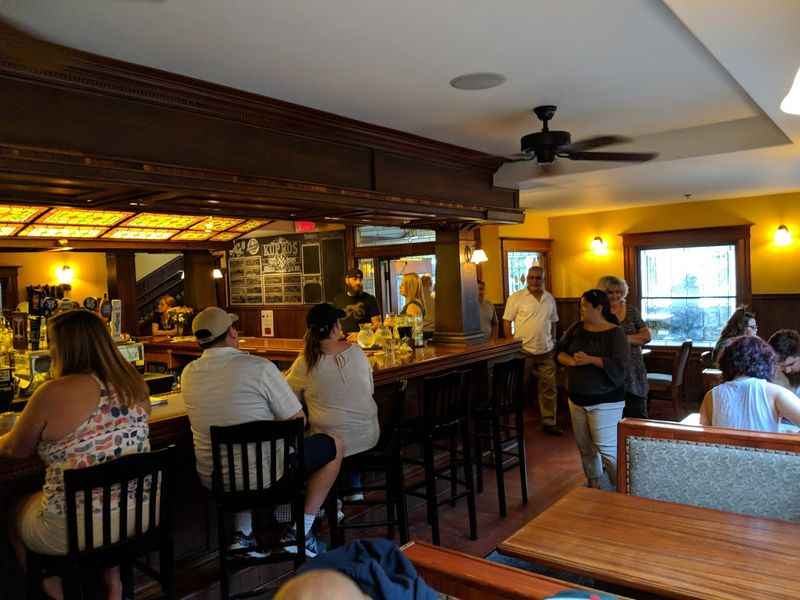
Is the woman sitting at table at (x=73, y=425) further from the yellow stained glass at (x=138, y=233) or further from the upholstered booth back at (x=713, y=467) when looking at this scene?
the yellow stained glass at (x=138, y=233)

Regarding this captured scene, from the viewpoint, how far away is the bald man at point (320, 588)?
1043 millimetres

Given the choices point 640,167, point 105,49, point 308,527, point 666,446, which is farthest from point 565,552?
point 640,167

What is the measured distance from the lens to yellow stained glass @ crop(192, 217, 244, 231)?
229 inches

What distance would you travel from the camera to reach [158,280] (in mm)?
11844

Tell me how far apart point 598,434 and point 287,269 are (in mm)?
6859

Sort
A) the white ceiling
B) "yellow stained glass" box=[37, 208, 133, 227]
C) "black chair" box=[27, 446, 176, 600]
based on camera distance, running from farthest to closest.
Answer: "yellow stained glass" box=[37, 208, 133, 227] → the white ceiling → "black chair" box=[27, 446, 176, 600]

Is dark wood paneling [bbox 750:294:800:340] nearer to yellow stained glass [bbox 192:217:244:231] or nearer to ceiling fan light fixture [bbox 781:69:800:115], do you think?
yellow stained glass [bbox 192:217:244:231]

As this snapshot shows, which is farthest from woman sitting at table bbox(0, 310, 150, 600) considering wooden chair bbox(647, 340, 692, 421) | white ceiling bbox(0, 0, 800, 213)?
wooden chair bbox(647, 340, 692, 421)

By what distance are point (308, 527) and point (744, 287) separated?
642cm

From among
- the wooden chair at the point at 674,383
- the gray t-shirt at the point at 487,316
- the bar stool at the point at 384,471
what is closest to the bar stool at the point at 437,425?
the bar stool at the point at 384,471

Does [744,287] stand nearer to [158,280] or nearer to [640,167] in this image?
[640,167]

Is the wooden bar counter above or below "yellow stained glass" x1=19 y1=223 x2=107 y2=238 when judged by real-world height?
below

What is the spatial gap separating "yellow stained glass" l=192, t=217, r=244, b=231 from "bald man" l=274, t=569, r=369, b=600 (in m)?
5.02

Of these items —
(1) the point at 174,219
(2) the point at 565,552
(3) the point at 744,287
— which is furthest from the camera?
(3) the point at 744,287
